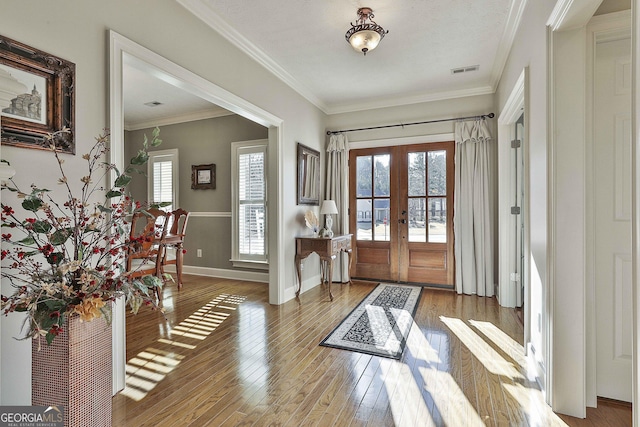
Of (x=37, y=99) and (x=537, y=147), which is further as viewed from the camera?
(x=537, y=147)

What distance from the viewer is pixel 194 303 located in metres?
3.82

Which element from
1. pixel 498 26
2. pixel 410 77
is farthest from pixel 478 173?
pixel 498 26

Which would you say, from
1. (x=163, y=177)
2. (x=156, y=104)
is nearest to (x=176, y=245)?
(x=163, y=177)

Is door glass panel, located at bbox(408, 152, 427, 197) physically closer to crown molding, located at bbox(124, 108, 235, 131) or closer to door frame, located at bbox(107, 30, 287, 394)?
door frame, located at bbox(107, 30, 287, 394)

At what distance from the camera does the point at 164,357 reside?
8.01 ft

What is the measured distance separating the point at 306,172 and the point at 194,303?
2.21 metres

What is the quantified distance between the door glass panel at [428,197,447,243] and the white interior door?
2635 millimetres

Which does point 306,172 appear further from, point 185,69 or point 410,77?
point 185,69

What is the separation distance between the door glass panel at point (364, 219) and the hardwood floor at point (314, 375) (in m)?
1.67

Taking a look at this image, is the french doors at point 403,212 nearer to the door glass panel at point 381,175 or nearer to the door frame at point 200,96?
the door glass panel at point 381,175

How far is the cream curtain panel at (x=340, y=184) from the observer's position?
4914 millimetres

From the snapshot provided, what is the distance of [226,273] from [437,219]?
11.1 ft

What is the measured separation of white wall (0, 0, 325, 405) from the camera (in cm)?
151

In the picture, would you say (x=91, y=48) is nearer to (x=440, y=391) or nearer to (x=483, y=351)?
(x=440, y=391)
